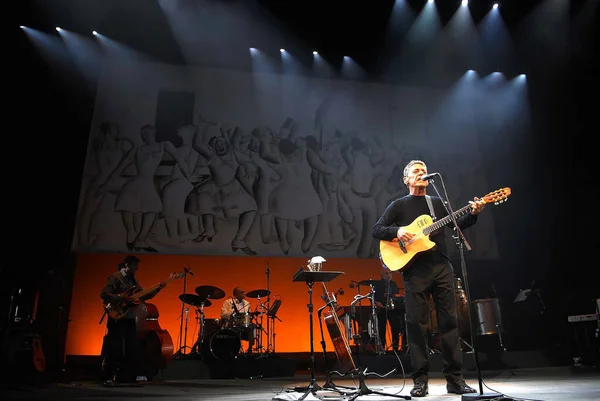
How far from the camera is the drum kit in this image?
7.65 metres

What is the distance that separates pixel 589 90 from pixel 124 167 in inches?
376

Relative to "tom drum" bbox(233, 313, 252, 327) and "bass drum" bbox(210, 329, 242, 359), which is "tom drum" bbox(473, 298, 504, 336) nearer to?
"tom drum" bbox(233, 313, 252, 327)

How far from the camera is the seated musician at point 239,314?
8086mm

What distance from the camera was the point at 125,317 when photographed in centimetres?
610

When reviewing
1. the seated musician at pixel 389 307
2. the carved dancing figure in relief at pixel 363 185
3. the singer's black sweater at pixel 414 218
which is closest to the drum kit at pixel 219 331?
the seated musician at pixel 389 307

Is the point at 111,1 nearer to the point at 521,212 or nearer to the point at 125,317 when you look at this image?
the point at 125,317

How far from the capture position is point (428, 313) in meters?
3.76

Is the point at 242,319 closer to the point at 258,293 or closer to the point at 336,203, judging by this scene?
the point at 258,293

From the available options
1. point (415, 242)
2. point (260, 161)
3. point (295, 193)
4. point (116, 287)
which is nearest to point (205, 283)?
point (295, 193)

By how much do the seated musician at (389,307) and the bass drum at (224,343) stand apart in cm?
265

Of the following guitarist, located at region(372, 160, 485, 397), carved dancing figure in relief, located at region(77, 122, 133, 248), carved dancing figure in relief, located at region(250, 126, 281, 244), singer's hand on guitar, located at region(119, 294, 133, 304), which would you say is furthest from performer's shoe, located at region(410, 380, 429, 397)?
carved dancing figure in relief, located at region(77, 122, 133, 248)

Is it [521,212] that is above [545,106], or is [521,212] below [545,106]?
below

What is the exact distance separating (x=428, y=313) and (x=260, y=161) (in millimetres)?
6795

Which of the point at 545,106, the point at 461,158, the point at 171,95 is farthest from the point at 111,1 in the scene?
the point at 545,106
